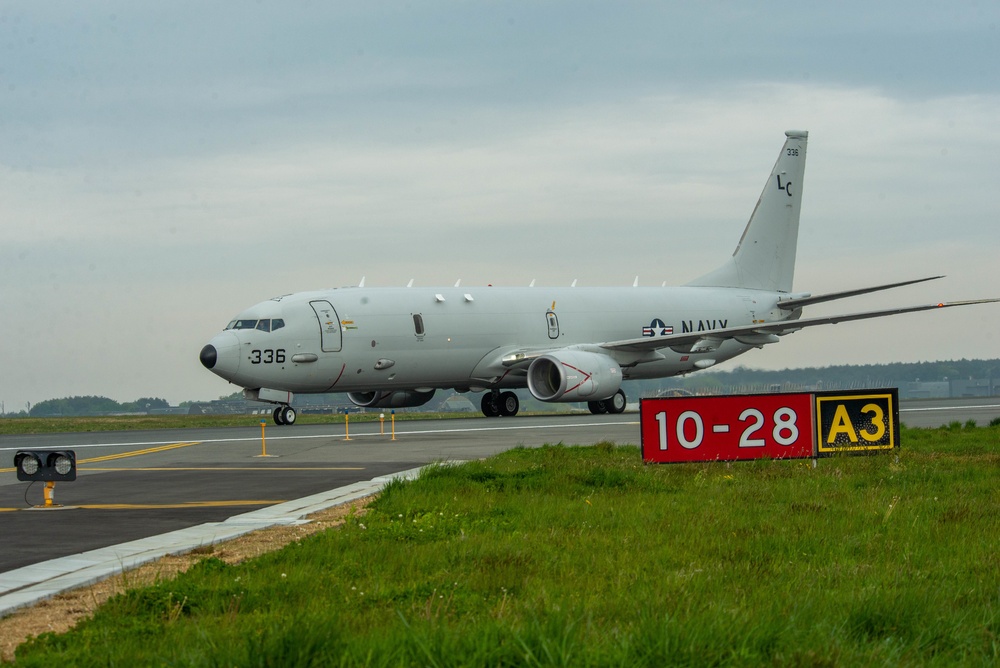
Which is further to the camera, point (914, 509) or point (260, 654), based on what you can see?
point (914, 509)

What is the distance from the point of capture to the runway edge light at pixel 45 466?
1335 centimetres

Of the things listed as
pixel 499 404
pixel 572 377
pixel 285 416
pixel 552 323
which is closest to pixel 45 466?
pixel 285 416

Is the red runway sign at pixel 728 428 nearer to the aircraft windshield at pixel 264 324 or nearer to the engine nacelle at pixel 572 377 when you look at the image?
the engine nacelle at pixel 572 377

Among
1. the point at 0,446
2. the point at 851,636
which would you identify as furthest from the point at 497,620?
the point at 0,446

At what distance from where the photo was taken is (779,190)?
154 feet

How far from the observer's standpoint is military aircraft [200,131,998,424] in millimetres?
33000

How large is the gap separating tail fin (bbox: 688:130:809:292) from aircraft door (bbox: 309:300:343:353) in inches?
708

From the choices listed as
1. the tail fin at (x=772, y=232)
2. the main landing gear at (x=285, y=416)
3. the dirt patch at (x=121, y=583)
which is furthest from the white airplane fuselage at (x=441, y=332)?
the dirt patch at (x=121, y=583)

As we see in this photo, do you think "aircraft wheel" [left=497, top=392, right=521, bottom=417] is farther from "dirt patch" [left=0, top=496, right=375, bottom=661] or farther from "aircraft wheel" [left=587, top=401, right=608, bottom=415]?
"dirt patch" [left=0, top=496, right=375, bottom=661]

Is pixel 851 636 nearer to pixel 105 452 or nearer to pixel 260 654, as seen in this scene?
pixel 260 654

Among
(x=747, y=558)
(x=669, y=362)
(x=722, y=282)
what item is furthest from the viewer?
(x=722, y=282)

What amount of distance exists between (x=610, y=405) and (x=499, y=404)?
3.79 m

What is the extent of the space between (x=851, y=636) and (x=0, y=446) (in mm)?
26702

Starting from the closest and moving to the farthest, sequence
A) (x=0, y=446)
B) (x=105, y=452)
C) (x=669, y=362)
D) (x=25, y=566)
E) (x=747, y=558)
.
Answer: (x=747, y=558), (x=25, y=566), (x=105, y=452), (x=0, y=446), (x=669, y=362)
